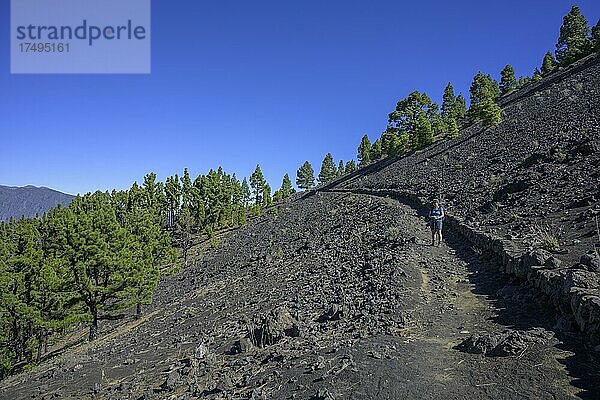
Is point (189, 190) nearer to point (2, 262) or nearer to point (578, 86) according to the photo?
point (2, 262)

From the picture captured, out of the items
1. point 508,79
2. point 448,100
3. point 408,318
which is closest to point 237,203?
point 448,100

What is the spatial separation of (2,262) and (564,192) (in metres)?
30.6

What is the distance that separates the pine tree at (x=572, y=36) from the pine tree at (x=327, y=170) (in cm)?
6116

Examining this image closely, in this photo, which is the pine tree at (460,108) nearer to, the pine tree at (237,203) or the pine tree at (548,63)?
the pine tree at (548,63)

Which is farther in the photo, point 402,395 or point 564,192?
point 564,192

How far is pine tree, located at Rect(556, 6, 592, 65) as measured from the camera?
61669mm

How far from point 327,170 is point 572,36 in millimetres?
64634

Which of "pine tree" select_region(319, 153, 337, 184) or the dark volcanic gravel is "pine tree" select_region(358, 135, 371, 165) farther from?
the dark volcanic gravel

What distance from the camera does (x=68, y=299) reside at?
24.2 meters

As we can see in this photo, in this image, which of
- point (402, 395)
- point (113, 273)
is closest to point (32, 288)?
point (113, 273)

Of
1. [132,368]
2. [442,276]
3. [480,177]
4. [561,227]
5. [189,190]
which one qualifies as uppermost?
[189,190]

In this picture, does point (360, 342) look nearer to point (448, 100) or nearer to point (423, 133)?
point (423, 133)

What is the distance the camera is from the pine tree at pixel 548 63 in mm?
74438

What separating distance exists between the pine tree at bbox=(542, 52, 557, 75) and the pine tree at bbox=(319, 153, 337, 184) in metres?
56.9
